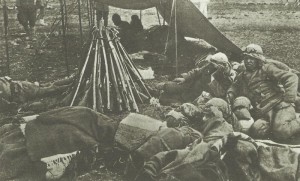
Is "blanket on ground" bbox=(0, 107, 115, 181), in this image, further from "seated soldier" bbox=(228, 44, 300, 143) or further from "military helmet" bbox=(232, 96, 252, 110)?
"seated soldier" bbox=(228, 44, 300, 143)

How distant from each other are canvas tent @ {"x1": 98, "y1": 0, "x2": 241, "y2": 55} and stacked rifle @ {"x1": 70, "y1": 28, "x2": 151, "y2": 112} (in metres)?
2.05

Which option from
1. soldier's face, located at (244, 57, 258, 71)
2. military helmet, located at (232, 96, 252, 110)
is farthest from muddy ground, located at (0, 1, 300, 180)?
soldier's face, located at (244, 57, 258, 71)

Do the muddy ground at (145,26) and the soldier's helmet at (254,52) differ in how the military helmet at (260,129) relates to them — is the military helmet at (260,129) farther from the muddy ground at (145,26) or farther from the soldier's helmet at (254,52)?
the muddy ground at (145,26)

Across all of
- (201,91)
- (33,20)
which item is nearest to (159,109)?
(201,91)

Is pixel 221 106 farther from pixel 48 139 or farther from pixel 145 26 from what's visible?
pixel 145 26

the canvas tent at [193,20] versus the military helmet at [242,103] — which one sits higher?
the canvas tent at [193,20]

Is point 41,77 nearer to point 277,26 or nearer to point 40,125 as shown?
point 40,125

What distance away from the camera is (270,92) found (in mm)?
6125

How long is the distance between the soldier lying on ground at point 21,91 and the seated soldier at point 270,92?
9.90 feet

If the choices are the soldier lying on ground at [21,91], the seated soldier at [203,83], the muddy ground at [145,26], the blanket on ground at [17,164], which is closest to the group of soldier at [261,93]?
the seated soldier at [203,83]

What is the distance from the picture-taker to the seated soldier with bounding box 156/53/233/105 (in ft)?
22.4

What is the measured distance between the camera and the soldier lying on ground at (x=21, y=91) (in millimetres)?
7156

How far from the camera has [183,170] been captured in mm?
4328

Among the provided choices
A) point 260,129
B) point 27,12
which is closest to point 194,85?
point 260,129
